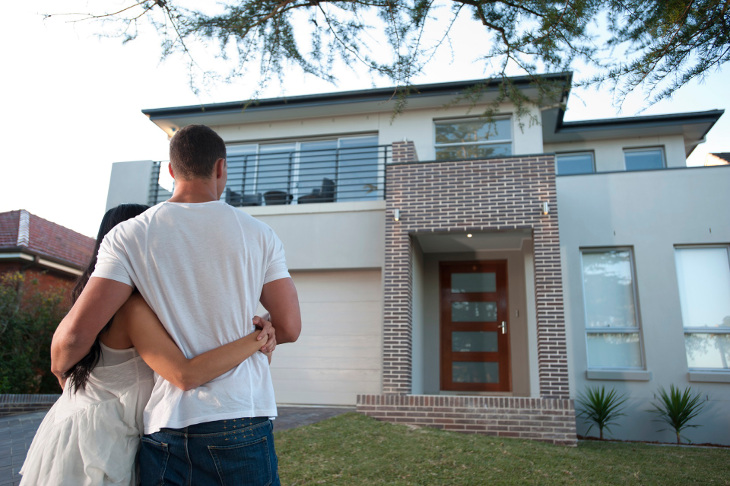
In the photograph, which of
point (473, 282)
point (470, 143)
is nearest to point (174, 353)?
point (473, 282)

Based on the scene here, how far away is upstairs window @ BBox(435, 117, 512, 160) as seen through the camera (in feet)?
35.6

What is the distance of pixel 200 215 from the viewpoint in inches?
63.1

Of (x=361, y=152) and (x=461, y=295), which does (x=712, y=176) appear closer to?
(x=461, y=295)

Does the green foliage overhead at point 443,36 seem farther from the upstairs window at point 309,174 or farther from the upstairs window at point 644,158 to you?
the upstairs window at point 644,158

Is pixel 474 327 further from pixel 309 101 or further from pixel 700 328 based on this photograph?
pixel 309 101

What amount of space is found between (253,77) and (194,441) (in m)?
3.48

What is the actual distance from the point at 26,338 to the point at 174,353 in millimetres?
9382

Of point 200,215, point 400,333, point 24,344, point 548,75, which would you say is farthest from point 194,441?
point 24,344

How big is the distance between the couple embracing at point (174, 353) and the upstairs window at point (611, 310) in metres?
A: 9.13

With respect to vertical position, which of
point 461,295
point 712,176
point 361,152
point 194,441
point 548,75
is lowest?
Answer: point 194,441

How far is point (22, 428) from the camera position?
20.0 ft

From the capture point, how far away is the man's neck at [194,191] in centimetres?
168

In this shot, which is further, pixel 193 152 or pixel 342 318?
pixel 342 318

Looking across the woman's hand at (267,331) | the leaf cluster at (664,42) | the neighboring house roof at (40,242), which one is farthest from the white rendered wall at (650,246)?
the neighboring house roof at (40,242)
